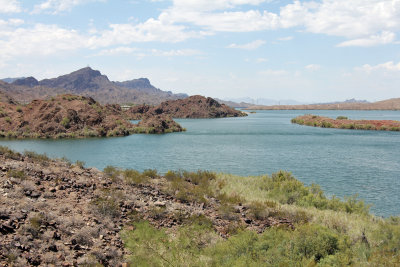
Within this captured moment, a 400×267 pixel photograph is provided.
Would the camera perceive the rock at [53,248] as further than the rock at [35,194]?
No

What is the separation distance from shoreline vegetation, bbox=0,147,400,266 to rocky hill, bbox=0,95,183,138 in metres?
43.4

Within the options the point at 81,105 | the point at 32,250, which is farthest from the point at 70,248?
the point at 81,105

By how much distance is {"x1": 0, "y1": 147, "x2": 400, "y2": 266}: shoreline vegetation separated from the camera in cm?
903

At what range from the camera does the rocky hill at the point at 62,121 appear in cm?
5891

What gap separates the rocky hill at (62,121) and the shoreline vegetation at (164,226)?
4342 cm

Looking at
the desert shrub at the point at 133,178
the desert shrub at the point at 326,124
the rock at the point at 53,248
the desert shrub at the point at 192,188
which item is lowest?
the desert shrub at the point at 192,188

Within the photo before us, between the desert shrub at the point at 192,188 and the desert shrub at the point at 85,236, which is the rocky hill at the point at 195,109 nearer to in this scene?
the desert shrub at the point at 192,188

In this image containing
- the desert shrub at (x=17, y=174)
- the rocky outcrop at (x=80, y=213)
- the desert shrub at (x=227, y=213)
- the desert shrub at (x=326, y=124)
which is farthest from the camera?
the desert shrub at (x=326, y=124)

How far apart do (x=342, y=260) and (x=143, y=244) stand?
6.43 meters

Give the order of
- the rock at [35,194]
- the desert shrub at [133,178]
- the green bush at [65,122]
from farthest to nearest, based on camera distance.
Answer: the green bush at [65,122]
the desert shrub at [133,178]
the rock at [35,194]

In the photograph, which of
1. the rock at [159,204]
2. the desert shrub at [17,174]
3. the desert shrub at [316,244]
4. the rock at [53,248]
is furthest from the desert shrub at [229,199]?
the desert shrub at [17,174]

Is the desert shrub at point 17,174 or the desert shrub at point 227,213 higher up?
the desert shrub at point 17,174

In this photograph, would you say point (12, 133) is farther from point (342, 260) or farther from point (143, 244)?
point (342, 260)

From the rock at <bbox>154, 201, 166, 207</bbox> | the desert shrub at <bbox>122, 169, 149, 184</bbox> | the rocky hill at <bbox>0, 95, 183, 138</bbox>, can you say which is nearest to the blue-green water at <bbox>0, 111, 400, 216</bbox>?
the desert shrub at <bbox>122, 169, 149, 184</bbox>
